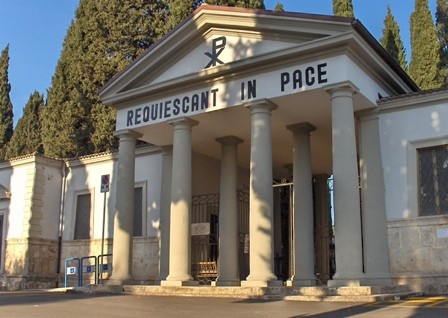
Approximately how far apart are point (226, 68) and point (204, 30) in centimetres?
164

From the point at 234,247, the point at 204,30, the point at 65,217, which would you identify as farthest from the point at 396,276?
the point at 65,217

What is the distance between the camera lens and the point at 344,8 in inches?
1083

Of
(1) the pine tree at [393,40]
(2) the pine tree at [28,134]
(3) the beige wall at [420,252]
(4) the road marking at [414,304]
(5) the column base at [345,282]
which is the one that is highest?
(1) the pine tree at [393,40]

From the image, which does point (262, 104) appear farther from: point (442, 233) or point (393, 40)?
point (393, 40)

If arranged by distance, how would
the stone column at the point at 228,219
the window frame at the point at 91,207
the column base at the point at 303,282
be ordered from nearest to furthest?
the column base at the point at 303,282
the stone column at the point at 228,219
the window frame at the point at 91,207

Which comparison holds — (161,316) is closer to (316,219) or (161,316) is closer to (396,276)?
(396,276)

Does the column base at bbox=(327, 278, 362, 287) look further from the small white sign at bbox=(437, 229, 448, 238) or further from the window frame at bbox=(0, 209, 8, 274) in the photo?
the window frame at bbox=(0, 209, 8, 274)

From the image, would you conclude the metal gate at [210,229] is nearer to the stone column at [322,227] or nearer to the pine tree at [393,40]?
the stone column at [322,227]

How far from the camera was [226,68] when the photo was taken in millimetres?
13562

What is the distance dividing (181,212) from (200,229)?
131 inches

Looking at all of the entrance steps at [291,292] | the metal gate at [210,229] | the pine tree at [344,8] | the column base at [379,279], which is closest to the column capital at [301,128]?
the metal gate at [210,229]

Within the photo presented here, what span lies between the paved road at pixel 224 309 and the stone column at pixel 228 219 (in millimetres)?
4502

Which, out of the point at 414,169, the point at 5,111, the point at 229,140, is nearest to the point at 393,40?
the point at 229,140

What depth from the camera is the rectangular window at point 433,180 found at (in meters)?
12.8
